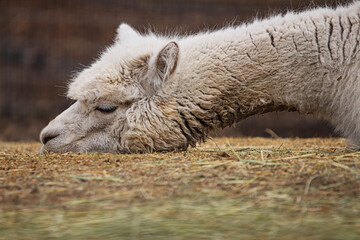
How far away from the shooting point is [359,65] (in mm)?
4031

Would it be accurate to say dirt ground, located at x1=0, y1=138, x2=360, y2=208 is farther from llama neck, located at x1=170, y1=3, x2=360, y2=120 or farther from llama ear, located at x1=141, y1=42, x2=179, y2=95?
llama ear, located at x1=141, y1=42, x2=179, y2=95

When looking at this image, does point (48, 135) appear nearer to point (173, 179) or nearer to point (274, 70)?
point (173, 179)

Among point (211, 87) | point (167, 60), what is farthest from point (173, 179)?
point (167, 60)

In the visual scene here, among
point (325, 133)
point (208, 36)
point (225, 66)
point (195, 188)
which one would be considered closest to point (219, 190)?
point (195, 188)

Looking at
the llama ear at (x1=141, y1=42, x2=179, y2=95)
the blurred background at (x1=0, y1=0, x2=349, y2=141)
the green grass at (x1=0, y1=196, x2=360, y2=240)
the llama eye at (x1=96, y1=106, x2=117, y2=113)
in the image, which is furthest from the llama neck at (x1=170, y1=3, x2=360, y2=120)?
the blurred background at (x1=0, y1=0, x2=349, y2=141)

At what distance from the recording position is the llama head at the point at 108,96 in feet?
13.8

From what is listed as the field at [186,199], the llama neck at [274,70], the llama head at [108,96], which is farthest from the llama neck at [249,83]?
the field at [186,199]

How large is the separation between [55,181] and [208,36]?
2201 millimetres

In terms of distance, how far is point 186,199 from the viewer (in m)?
2.52

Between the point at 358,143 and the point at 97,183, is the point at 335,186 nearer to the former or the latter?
the point at 97,183

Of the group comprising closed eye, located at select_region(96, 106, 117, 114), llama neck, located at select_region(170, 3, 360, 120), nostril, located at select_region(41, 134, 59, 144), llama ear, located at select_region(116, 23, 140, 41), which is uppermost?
llama ear, located at select_region(116, 23, 140, 41)

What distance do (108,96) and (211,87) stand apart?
0.88 m

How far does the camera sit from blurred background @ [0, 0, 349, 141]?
931cm

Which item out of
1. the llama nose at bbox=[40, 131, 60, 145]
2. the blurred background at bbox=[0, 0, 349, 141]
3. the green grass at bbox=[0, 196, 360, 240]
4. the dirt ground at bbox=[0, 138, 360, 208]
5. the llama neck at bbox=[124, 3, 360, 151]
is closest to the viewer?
the green grass at bbox=[0, 196, 360, 240]
